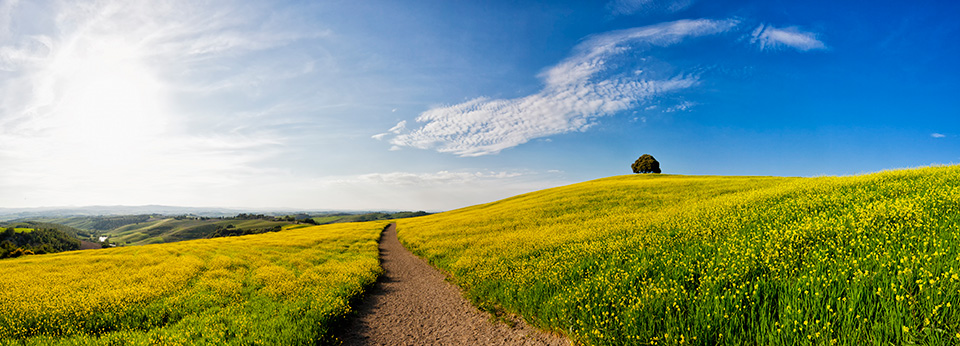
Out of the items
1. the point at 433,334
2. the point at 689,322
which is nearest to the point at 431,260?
the point at 433,334

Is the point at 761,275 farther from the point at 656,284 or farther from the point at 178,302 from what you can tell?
the point at 178,302

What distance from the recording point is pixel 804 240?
31.3 ft

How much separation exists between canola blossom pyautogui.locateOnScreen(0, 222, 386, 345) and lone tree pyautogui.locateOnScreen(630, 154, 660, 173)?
85.1 metres

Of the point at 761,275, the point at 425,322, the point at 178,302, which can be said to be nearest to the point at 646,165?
the point at 761,275

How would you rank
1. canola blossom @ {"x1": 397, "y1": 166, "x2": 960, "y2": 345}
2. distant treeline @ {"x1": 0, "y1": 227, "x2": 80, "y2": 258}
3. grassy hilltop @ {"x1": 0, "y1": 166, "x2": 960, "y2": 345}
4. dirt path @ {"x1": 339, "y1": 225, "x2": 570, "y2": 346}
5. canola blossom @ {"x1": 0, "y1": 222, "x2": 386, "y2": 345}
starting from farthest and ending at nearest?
distant treeline @ {"x1": 0, "y1": 227, "x2": 80, "y2": 258}, canola blossom @ {"x1": 0, "y1": 222, "x2": 386, "y2": 345}, dirt path @ {"x1": 339, "y1": 225, "x2": 570, "y2": 346}, grassy hilltop @ {"x1": 0, "y1": 166, "x2": 960, "y2": 345}, canola blossom @ {"x1": 397, "y1": 166, "x2": 960, "y2": 345}

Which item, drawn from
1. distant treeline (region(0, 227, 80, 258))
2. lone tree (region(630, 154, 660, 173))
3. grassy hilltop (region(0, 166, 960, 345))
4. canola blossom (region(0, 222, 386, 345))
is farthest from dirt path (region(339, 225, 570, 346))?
distant treeline (region(0, 227, 80, 258))

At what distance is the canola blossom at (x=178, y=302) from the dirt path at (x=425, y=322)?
2.63 feet

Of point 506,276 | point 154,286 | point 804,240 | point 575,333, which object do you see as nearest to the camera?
point 575,333

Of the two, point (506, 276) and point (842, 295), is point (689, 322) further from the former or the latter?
point (506, 276)

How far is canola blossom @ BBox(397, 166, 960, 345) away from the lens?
17.4ft

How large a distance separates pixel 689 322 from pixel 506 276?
725cm

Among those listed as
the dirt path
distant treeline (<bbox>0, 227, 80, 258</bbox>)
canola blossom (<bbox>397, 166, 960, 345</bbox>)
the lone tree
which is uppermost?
the lone tree

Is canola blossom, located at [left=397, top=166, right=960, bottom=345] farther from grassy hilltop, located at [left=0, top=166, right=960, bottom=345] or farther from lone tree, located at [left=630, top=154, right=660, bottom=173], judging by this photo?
lone tree, located at [left=630, top=154, right=660, bottom=173]

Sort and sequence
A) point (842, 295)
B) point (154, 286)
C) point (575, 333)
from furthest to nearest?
point (154, 286) → point (575, 333) → point (842, 295)
